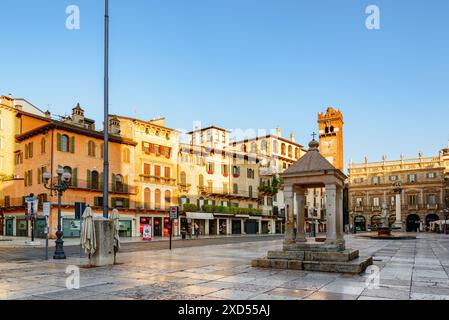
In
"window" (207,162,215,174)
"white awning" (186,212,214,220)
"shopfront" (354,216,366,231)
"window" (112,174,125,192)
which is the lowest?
"shopfront" (354,216,366,231)

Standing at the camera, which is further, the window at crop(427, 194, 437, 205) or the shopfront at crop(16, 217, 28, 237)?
the window at crop(427, 194, 437, 205)

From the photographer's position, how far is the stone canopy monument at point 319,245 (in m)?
12.9

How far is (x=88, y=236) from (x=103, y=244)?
0.60 meters

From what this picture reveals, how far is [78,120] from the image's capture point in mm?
49438

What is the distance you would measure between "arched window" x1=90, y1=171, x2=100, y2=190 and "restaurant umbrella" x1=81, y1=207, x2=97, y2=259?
31.9m

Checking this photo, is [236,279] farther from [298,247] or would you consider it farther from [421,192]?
[421,192]

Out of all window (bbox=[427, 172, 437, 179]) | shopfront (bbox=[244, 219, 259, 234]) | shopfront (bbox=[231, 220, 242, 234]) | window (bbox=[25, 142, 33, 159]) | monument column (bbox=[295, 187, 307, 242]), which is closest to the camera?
monument column (bbox=[295, 187, 307, 242])

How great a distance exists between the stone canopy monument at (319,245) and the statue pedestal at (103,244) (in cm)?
520

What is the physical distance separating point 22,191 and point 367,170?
228 ft

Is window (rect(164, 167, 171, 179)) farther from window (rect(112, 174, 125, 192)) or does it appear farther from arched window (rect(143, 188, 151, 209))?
window (rect(112, 174, 125, 192))

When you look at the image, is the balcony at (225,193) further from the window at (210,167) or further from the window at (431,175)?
the window at (431,175)

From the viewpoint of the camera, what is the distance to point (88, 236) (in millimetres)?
14539

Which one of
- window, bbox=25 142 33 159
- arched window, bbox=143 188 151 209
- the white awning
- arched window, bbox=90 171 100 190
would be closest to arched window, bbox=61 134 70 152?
arched window, bbox=90 171 100 190

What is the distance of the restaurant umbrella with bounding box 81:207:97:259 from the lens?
1446 centimetres
